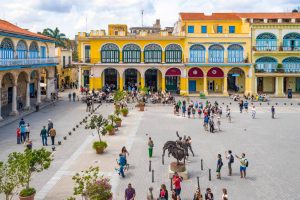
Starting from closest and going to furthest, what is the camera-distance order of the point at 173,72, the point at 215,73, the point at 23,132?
1. the point at 23,132
2. the point at 173,72
3. the point at 215,73

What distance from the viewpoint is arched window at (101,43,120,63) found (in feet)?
187

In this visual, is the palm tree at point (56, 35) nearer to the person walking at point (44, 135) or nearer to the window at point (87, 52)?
the window at point (87, 52)

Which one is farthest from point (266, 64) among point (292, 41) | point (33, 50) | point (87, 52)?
point (33, 50)

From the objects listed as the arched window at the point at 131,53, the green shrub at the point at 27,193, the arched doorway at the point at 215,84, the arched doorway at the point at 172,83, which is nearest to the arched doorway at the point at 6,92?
the arched window at the point at 131,53

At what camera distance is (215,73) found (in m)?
58.1

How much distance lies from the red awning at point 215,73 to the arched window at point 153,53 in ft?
26.8

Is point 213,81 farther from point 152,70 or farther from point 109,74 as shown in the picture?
point 109,74

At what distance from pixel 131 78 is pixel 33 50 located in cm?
1949

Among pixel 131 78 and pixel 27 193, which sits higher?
pixel 131 78

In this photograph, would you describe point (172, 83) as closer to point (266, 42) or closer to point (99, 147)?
point (266, 42)

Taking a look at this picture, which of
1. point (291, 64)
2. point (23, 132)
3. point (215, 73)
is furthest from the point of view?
point (215, 73)

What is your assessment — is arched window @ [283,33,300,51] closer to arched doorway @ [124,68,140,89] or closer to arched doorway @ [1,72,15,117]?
arched doorway @ [124,68,140,89]

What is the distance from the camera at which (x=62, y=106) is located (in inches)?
1826

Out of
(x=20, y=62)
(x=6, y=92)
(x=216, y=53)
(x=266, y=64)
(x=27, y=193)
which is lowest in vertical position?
(x=27, y=193)
